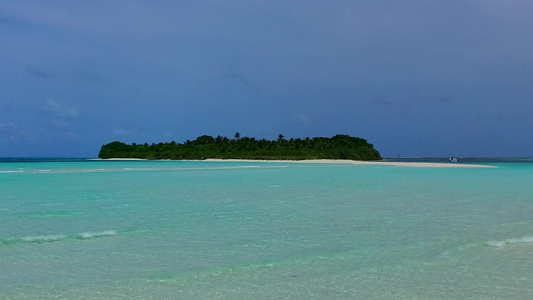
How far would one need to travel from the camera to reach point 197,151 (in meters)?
105

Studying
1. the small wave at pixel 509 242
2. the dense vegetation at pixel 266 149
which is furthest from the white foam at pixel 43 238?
the dense vegetation at pixel 266 149

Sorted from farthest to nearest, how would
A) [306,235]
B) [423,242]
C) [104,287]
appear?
[306,235] → [423,242] → [104,287]

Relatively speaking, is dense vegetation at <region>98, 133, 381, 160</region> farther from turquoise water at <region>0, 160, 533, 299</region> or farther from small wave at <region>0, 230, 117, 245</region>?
small wave at <region>0, 230, 117, 245</region>

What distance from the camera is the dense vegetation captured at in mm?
96250

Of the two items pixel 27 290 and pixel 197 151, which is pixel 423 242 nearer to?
pixel 27 290

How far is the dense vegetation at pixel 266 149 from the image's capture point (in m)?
96.2

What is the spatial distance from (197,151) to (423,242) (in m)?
98.8

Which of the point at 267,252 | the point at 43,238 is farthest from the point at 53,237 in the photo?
the point at 267,252

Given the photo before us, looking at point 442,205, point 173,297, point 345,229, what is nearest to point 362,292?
point 173,297

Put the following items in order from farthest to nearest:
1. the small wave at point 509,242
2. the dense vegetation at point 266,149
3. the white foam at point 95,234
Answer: the dense vegetation at point 266,149, the white foam at point 95,234, the small wave at point 509,242

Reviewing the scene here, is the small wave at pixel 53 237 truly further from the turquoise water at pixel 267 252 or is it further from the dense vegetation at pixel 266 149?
the dense vegetation at pixel 266 149

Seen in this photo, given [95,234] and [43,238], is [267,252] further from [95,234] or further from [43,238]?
[43,238]

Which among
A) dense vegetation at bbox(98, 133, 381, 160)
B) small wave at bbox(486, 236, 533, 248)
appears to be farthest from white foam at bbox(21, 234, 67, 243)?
dense vegetation at bbox(98, 133, 381, 160)

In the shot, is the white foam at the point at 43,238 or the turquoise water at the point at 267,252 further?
the white foam at the point at 43,238
